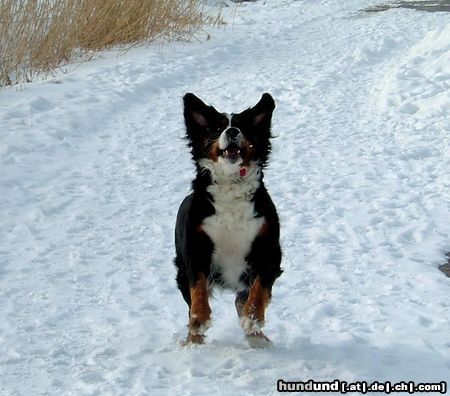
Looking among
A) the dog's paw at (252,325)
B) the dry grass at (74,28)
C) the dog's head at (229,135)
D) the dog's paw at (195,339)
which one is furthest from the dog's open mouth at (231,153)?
the dry grass at (74,28)

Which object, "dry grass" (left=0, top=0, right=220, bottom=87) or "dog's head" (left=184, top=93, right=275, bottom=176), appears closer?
"dog's head" (left=184, top=93, right=275, bottom=176)

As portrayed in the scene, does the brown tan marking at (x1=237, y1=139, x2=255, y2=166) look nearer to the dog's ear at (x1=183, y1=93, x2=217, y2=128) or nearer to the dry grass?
the dog's ear at (x1=183, y1=93, x2=217, y2=128)

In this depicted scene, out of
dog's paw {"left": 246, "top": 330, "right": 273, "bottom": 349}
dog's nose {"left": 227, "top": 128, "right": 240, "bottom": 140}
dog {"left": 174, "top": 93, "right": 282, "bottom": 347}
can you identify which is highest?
dog's nose {"left": 227, "top": 128, "right": 240, "bottom": 140}

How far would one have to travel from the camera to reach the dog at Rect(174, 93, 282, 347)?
4.06 metres

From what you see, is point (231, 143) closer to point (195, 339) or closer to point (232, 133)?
point (232, 133)

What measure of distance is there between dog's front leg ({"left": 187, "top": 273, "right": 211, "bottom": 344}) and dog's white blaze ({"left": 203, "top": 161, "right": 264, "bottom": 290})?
0.15 m

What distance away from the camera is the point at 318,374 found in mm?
3703

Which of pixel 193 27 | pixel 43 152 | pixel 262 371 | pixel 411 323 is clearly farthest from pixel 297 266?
pixel 193 27

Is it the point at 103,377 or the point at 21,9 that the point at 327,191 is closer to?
the point at 103,377

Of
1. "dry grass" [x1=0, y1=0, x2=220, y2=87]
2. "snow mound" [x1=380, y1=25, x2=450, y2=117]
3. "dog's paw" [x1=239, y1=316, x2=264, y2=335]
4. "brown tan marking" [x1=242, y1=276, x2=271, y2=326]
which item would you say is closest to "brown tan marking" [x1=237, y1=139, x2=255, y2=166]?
→ "brown tan marking" [x1=242, y1=276, x2=271, y2=326]

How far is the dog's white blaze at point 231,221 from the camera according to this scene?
407cm

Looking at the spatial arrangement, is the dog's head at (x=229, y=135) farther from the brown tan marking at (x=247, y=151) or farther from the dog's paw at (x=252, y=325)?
the dog's paw at (x=252, y=325)

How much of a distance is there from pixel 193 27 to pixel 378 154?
28.1 ft

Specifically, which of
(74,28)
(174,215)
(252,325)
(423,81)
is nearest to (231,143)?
(252,325)
